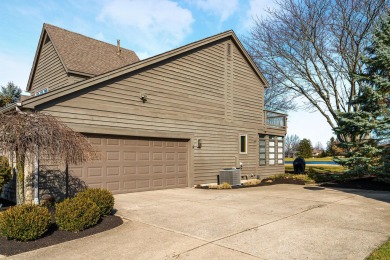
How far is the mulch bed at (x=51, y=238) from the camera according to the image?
5.08 m

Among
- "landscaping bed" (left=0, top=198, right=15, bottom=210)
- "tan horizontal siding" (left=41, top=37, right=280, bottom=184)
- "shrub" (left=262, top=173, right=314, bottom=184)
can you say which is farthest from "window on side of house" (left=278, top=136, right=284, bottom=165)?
"landscaping bed" (left=0, top=198, right=15, bottom=210)

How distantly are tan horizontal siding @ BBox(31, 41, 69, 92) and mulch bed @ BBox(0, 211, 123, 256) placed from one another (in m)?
9.16

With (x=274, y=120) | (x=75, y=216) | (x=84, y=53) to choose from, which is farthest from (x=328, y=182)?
(x=84, y=53)

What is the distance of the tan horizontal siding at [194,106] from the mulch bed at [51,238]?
4.37 metres

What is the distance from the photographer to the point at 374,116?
1323 cm

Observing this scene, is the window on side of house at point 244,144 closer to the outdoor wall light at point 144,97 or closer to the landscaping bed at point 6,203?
the outdoor wall light at point 144,97

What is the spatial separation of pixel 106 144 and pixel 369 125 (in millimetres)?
10970

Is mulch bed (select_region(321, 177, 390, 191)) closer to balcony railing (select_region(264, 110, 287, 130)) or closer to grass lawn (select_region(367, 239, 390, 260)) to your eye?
balcony railing (select_region(264, 110, 287, 130))

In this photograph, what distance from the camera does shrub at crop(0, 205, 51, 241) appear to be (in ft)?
17.4

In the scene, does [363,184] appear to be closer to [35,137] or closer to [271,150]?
[271,150]

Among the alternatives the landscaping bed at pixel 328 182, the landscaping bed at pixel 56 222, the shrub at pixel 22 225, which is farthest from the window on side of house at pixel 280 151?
the shrub at pixel 22 225

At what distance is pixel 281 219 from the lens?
23.1 feet

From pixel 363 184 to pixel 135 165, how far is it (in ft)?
36.0

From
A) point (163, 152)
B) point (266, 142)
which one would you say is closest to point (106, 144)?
point (163, 152)
